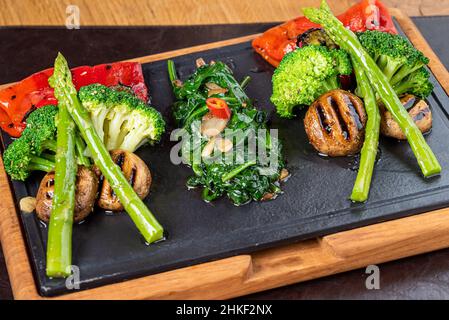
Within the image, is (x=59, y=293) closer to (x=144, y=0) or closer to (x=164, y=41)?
(x=164, y=41)

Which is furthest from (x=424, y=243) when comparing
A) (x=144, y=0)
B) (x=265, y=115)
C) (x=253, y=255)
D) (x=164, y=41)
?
(x=144, y=0)

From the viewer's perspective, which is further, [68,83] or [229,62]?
[229,62]

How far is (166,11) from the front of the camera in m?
7.92

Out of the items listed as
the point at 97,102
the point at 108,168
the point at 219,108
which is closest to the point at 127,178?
the point at 108,168

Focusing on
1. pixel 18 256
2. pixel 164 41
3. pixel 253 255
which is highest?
pixel 164 41

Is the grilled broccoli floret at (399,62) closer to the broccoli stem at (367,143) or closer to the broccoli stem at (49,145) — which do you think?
the broccoli stem at (367,143)

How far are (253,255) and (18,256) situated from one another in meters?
1.51

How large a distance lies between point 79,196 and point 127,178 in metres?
0.34

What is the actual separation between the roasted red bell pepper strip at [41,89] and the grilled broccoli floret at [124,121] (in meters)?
0.50

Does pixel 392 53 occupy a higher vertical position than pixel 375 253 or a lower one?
higher

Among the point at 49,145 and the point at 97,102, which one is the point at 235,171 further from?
the point at 49,145

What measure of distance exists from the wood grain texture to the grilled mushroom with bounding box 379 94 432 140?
2264 mm

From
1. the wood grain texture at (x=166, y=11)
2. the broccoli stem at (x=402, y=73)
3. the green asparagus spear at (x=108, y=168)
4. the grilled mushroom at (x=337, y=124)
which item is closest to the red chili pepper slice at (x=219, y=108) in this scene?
the grilled mushroom at (x=337, y=124)

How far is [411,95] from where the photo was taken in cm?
593
